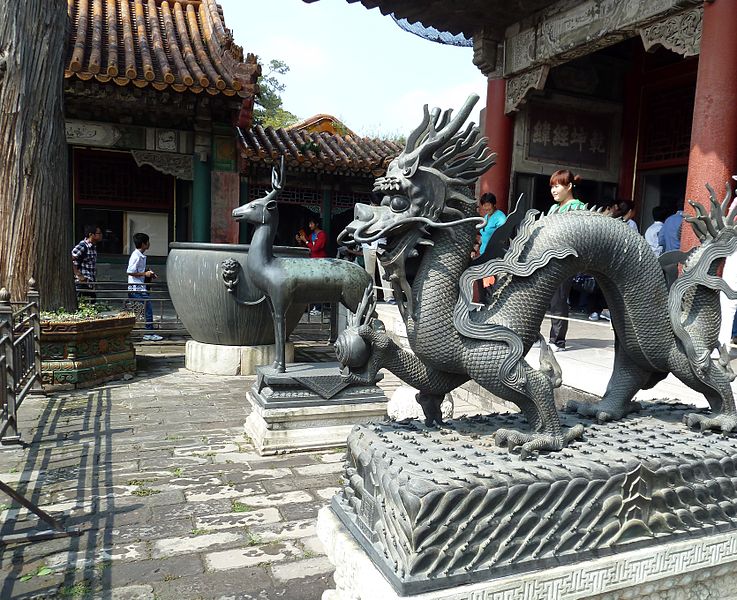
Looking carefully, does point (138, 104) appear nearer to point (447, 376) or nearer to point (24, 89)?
point (24, 89)

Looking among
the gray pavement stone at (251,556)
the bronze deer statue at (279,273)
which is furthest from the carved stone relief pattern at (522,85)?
the gray pavement stone at (251,556)

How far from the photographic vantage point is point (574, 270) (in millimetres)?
1872

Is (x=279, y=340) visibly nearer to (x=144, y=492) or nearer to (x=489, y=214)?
(x=144, y=492)

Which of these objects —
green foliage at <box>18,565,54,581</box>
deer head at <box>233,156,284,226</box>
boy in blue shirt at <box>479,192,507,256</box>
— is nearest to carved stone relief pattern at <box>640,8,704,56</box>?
boy in blue shirt at <box>479,192,507,256</box>

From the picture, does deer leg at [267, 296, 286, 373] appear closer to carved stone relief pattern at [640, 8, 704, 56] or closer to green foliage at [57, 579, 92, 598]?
green foliage at [57, 579, 92, 598]

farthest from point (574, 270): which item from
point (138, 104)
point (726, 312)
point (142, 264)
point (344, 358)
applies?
point (138, 104)

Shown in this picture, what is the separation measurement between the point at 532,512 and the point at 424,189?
1.00 metres

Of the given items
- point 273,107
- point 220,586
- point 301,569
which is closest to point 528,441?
point 301,569

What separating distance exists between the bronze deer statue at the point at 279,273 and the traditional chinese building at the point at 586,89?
4.00 meters

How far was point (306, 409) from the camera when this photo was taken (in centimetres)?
388

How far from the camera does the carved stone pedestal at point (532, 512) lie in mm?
1488

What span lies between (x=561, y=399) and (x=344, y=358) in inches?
101

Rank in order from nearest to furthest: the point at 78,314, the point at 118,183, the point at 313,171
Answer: the point at 78,314
the point at 118,183
the point at 313,171

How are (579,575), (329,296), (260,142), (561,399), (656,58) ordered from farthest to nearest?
(260,142) < (656,58) < (329,296) < (561,399) < (579,575)
